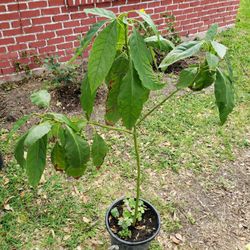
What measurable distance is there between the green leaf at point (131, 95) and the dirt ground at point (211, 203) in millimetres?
1570

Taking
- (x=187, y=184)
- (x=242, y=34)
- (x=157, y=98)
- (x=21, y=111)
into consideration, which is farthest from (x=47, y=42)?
(x=242, y=34)

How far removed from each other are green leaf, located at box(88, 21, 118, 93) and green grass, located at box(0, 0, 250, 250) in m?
1.70

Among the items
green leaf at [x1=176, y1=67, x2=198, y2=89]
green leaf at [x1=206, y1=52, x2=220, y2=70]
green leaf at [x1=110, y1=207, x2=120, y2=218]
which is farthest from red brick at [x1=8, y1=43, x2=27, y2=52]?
green leaf at [x1=206, y1=52, x2=220, y2=70]

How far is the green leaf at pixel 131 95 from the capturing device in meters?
1.20

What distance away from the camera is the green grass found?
8.11ft

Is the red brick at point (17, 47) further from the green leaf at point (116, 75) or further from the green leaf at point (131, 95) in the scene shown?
the green leaf at point (131, 95)

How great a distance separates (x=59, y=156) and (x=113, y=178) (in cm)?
154

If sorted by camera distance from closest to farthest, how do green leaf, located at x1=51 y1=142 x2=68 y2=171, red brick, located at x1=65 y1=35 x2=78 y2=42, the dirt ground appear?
green leaf, located at x1=51 y1=142 x2=68 y2=171 → the dirt ground → red brick, located at x1=65 y1=35 x2=78 y2=42

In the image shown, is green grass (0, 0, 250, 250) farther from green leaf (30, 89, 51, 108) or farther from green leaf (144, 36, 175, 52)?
green leaf (144, 36, 175, 52)

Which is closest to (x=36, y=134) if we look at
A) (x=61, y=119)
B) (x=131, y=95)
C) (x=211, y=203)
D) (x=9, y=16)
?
(x=61, y=119)

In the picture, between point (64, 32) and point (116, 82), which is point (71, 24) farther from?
point (116, 82)

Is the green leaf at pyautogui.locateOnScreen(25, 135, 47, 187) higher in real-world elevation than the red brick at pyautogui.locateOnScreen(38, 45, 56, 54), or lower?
higher

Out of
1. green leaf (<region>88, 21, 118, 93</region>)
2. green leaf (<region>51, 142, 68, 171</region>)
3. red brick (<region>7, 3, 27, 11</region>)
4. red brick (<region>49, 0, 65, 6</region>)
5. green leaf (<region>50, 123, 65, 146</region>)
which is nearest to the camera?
green leaf (<region>88, 21, 118, 93</region>)

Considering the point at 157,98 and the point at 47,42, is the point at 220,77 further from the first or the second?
the point at 47,42
